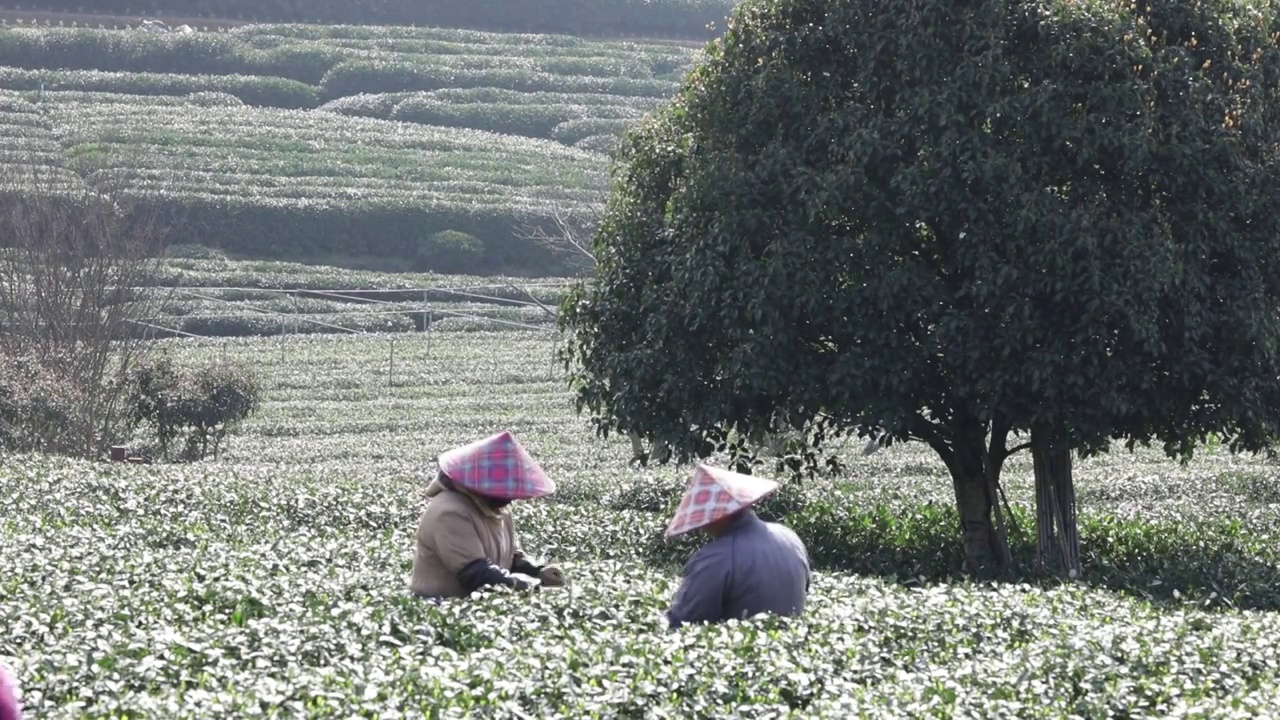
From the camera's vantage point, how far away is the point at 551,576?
28.2ft

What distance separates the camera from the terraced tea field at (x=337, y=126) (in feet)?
225

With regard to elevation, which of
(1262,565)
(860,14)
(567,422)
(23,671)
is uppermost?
(860,14)

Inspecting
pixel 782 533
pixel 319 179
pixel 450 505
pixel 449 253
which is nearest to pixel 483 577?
pixel 450 505

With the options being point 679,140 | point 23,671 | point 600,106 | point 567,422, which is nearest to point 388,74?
point 600,106

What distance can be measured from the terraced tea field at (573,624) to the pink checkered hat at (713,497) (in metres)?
0.52

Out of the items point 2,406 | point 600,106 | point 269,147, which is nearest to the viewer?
point 2,406

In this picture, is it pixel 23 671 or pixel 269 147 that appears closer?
pixel 23 671

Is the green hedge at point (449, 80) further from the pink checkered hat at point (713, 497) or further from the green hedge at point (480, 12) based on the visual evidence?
the pink checkered hat at point (713, 497)

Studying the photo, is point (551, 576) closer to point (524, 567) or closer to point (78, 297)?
point (524, 567)

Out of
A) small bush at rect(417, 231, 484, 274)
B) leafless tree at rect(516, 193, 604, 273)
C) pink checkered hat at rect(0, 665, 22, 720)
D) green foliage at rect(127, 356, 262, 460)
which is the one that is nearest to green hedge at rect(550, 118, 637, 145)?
leafless tree at rect(516, 193, 604, 273)

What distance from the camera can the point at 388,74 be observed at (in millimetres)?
104812

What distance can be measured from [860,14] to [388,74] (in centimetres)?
9454

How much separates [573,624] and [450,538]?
0.88 m

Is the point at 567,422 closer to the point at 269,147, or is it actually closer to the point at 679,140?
the point at 679,140
